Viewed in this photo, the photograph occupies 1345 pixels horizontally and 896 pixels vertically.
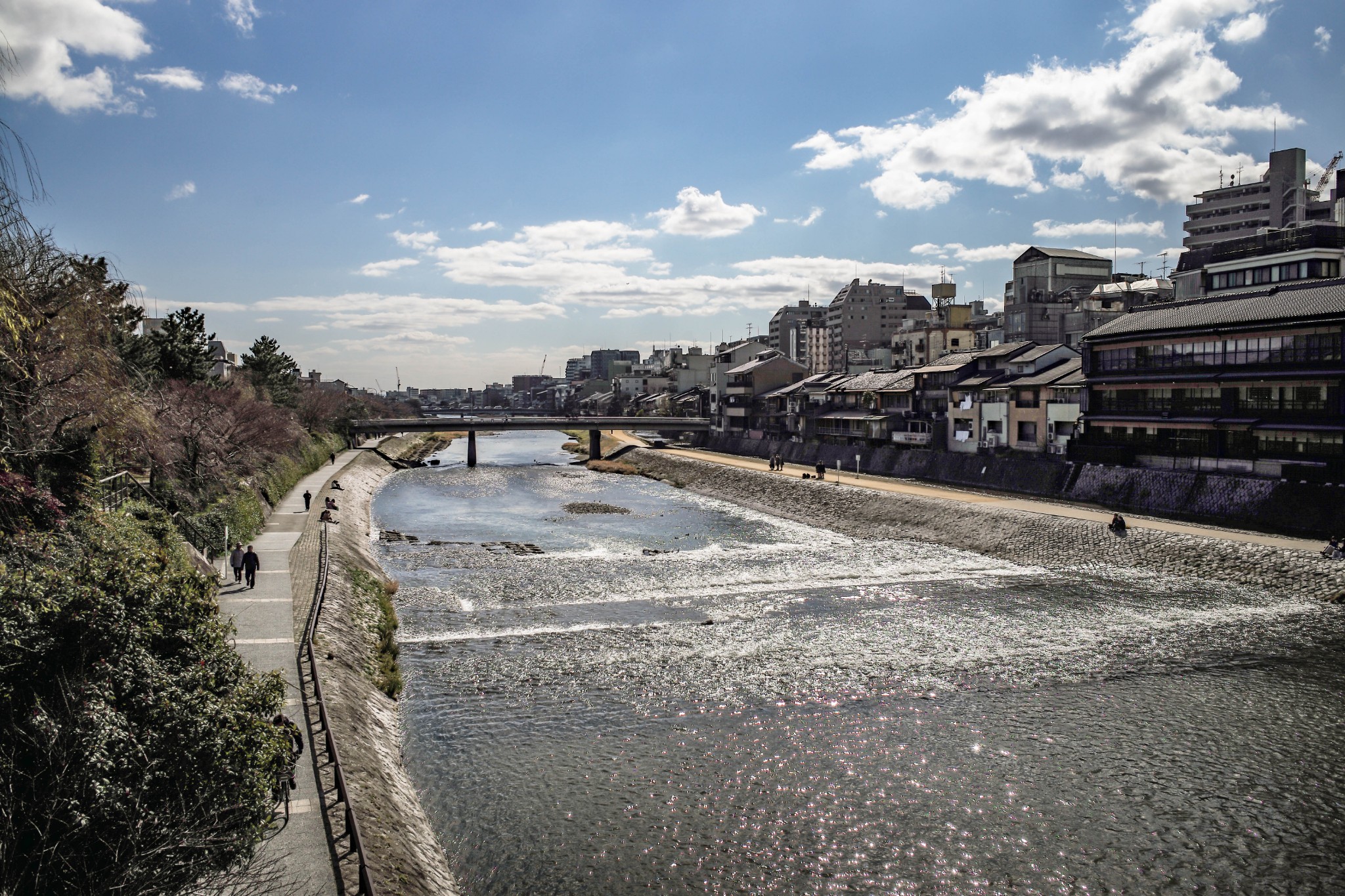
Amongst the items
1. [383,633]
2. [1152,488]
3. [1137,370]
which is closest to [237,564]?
[383,633]

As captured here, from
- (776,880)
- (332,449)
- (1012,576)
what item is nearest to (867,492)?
(1012,576)

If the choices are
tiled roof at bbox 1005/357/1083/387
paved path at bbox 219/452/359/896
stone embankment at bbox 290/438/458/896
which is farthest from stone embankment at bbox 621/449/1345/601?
paved path at bbox 219/452/359/896

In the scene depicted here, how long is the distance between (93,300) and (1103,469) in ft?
130

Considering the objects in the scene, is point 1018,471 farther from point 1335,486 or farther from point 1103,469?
point 1335,486

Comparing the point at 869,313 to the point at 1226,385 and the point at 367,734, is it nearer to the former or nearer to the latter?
the point at 1226,385

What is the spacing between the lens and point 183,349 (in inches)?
1545

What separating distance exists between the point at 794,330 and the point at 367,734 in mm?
123804

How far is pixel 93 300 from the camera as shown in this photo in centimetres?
1537

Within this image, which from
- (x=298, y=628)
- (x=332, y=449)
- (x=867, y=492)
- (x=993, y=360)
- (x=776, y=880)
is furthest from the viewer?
(x=332, y=449)

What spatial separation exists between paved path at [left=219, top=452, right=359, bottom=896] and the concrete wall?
1280 inches

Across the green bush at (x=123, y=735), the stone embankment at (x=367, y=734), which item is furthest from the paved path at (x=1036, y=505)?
the green bush at (x=123, y=735)

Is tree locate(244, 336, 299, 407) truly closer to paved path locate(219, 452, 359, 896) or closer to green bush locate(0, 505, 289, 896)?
paved path locate(219, 452, 359, 896)

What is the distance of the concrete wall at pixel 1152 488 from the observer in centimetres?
2875

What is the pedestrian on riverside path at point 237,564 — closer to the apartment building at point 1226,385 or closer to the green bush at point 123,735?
the green bush at point 123,735
